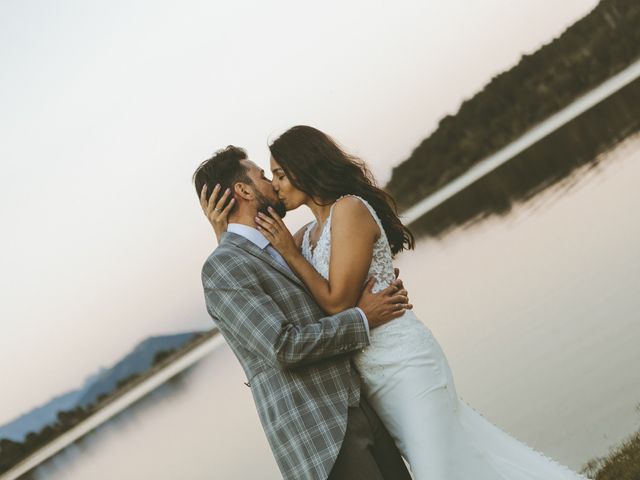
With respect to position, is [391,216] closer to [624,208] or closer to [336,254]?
[336,254]

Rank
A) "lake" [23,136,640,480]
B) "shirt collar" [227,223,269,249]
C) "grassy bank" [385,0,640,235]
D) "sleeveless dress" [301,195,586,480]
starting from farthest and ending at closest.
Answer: "grassy bank" [385,0,640,235]
"lake" [23,136,640,480]
"shirt collar" [227,223,269,249]
"sleeveless dress" [301,195,586,480]

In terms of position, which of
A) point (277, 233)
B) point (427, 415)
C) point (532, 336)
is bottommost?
point (532, 336)

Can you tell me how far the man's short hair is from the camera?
342 centimetres

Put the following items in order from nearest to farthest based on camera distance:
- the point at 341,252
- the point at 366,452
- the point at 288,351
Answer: the point at 288,351
the point at 366,452
the point at 341,252

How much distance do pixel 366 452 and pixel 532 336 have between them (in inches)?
208

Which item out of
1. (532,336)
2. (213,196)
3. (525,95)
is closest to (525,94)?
(525,95)

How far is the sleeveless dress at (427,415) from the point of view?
3.12 metres

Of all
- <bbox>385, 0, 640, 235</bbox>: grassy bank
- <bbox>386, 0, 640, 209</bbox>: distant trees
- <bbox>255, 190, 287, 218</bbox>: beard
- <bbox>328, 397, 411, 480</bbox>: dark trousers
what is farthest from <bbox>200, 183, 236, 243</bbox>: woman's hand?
<bbox>386, 0, 640, 209</bbox>: distant trees

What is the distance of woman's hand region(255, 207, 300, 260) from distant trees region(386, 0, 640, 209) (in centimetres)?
5035

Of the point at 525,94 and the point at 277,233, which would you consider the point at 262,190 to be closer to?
the point at 277,233

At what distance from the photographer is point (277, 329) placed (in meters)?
2.86

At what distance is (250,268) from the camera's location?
3.04 m

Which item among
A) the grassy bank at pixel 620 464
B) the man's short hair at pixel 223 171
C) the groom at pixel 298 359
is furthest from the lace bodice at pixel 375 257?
the grassy bank at pixel 620 464

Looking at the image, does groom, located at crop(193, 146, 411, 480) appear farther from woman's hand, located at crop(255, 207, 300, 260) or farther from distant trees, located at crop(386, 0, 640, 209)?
distant trees, located at crop(386, 0, 640, 209)
